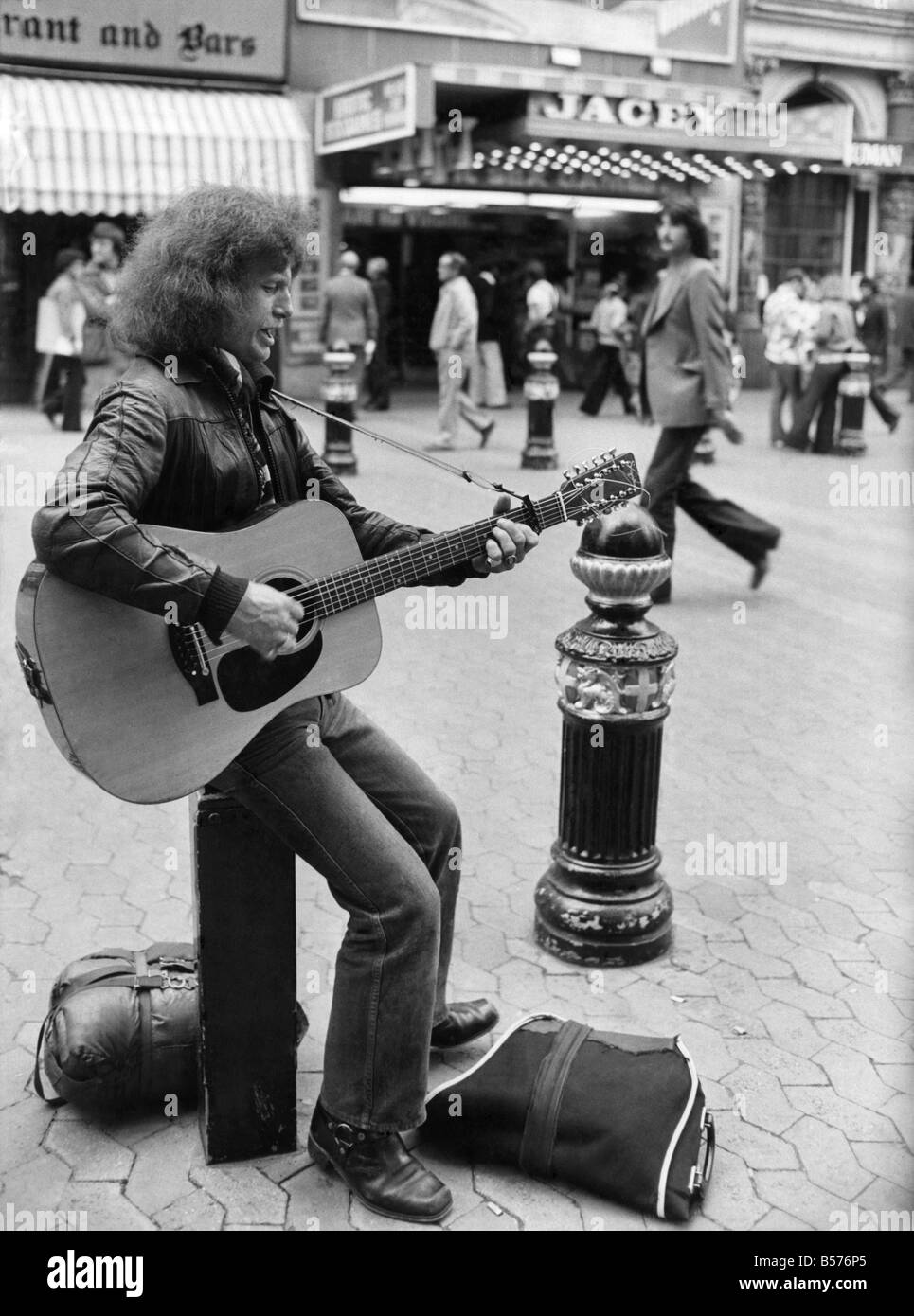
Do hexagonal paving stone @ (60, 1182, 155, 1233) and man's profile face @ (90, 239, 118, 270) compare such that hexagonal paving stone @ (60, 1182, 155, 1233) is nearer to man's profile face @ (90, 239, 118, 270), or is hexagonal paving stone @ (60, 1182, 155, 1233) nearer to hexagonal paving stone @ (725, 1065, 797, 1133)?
hexagonal paving stone @ (725, 1065, 797, 1133)

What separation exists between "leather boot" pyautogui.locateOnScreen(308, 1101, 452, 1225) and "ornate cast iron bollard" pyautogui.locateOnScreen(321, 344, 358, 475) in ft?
29.3

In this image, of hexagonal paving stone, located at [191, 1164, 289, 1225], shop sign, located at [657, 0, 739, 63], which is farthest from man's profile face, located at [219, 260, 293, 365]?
shop sign, located at [657, 0, 739, 63]

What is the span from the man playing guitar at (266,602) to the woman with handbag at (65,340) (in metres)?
11.0

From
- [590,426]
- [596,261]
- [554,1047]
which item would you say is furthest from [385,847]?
[596,261]

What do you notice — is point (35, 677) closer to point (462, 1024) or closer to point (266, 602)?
point (266, 602)

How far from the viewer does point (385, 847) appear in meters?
2.76

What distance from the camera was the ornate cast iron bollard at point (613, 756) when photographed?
3812 mm

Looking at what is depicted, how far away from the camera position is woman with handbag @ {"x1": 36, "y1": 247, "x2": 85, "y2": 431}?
13.2 metres

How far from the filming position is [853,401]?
13672mm

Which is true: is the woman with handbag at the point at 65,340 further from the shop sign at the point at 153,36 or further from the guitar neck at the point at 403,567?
the guitar neck at the point at 403,567

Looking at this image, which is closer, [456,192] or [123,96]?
[123,96]

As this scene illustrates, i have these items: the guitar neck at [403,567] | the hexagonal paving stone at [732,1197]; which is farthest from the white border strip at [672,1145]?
the guitar neck at [403,567]
